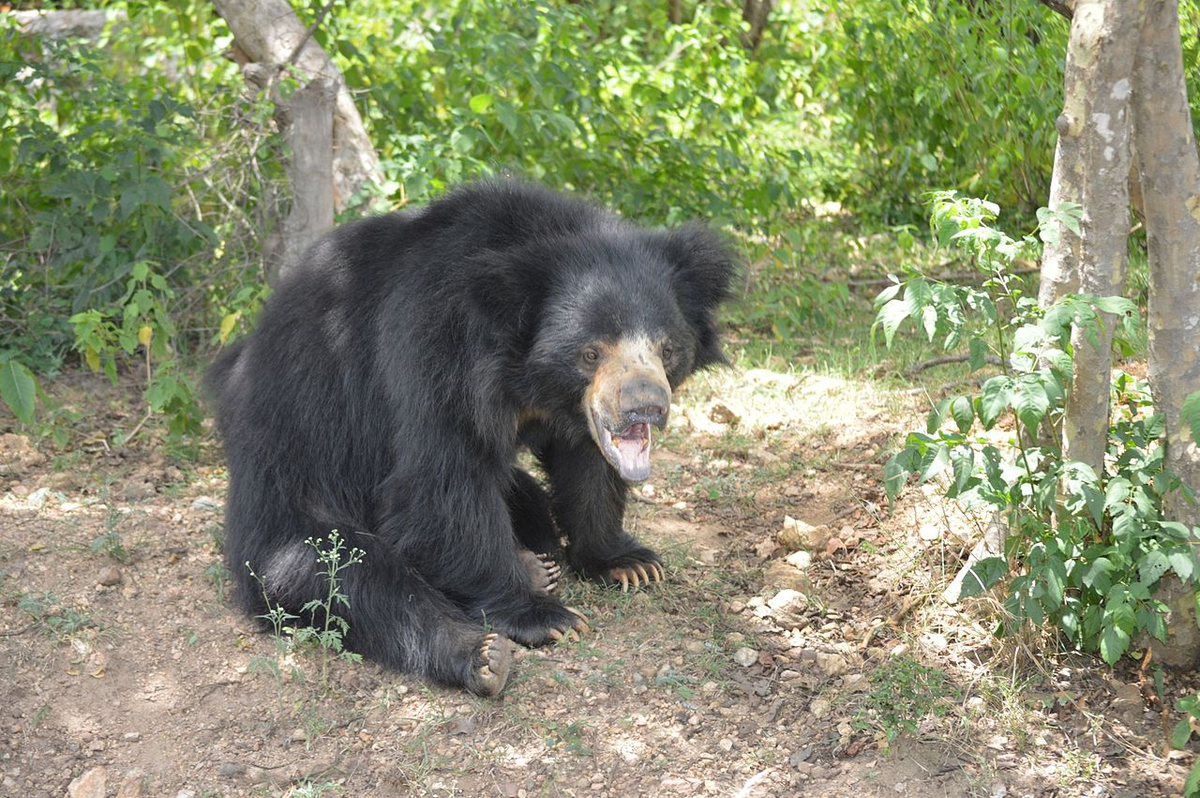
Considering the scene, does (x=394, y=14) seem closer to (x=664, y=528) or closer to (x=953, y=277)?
(x=953, y=277)

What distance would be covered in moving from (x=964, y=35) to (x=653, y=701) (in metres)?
4.15

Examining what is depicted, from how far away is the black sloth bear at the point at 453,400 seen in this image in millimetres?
3314

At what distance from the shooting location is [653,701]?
10.6ft

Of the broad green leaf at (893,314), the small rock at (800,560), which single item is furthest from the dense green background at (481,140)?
the broad green leaf at (893,314)

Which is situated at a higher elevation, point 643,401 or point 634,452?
point 643,401

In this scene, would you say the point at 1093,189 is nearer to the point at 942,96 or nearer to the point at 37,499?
the point at 37,499

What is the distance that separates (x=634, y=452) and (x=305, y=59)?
9.40ft

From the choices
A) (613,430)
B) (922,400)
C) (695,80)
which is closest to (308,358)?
(613,430)

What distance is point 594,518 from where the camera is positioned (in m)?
3.79

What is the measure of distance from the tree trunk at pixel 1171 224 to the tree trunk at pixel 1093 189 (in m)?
0.12

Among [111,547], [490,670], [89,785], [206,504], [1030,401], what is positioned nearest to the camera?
[1030,401]

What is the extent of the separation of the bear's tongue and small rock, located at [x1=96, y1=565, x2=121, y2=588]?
157cm

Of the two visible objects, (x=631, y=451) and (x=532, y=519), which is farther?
(x=532, y=519)

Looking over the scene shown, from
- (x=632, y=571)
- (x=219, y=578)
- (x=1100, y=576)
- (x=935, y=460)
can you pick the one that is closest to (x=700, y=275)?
(x=632, y=571)
